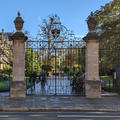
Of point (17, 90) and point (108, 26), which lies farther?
point (108, 26)

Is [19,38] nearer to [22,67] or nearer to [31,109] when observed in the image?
[22,67]

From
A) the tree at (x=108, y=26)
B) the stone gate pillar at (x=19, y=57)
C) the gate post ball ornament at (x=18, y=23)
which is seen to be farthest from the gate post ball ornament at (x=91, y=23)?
the tree at (x=108, y=26)

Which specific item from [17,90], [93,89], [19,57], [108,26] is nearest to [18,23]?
[19,57]

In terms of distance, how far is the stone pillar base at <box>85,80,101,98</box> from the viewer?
470 inches

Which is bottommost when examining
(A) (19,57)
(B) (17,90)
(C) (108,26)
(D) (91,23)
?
(B) (17,90)

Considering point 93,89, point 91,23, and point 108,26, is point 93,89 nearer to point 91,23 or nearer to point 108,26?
point 91,23

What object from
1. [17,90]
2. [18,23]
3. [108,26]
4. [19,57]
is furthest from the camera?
[108,26]

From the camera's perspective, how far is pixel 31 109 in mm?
8336

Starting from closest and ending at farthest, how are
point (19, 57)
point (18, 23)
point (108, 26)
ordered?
point (19, 57) < point (18, 23) < point (108, 26)

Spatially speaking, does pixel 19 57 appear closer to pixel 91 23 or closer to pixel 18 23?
pixel 18 23

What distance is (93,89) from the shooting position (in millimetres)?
11945

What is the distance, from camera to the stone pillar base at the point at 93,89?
11938 millimetres

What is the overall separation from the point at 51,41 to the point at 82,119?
739cm

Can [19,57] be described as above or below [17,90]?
above
